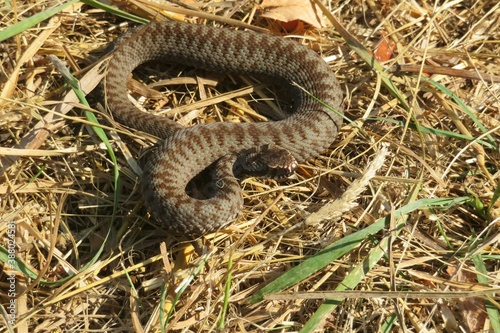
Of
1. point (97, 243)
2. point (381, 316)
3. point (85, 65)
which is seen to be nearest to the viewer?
point (381, 316)

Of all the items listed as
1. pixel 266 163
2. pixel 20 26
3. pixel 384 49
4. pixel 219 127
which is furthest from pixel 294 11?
pixel 20 26

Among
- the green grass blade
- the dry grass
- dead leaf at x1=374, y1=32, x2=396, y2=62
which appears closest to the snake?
the dry grass

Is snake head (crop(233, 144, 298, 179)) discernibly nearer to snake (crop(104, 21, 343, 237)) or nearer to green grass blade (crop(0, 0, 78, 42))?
snake (crop(104, 21, 343, 237))

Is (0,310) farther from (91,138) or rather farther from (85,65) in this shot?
(85,65)

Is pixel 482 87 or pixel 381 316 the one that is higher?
pixel 482 87

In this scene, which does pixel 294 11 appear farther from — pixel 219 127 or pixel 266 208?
pixel 266 208

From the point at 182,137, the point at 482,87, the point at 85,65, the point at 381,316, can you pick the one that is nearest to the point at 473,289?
the point at 381,316

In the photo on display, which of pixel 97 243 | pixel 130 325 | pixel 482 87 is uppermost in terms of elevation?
pixel 482 87
